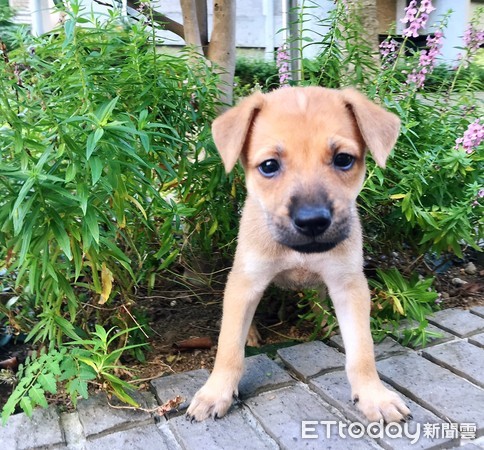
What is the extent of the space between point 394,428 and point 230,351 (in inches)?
33.1

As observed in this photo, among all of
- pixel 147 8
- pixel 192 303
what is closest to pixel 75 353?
pixel 192 303

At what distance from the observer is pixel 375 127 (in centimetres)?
246

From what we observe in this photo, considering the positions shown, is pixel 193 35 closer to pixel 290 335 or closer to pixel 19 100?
pixel 19 100

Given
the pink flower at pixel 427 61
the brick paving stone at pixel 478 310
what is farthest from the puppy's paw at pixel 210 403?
the pink flower at pixel 427 61

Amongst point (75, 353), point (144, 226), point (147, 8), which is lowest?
point (75, 353)

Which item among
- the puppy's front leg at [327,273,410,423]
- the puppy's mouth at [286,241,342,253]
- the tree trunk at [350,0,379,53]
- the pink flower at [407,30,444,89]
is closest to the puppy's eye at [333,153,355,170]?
the puppy's mouth at [286,241,342,253]

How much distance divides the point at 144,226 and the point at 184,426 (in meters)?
1.18

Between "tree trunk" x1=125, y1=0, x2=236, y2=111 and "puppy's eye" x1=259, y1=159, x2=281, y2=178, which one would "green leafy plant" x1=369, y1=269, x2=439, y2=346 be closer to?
"puppy's eye" x1=259, y1=159, x2=281, y2=178

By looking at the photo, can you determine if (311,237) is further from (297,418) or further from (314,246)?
(297,418)

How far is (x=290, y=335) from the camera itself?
3.49 metres

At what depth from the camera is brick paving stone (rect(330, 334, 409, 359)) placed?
302 centimetres

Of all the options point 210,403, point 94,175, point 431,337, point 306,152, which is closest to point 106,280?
point 94,175

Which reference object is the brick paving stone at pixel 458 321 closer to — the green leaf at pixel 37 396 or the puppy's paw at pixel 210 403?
the puppy's paw at pixel 210 403

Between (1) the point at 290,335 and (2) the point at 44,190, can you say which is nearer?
(2) the point at 44,190
